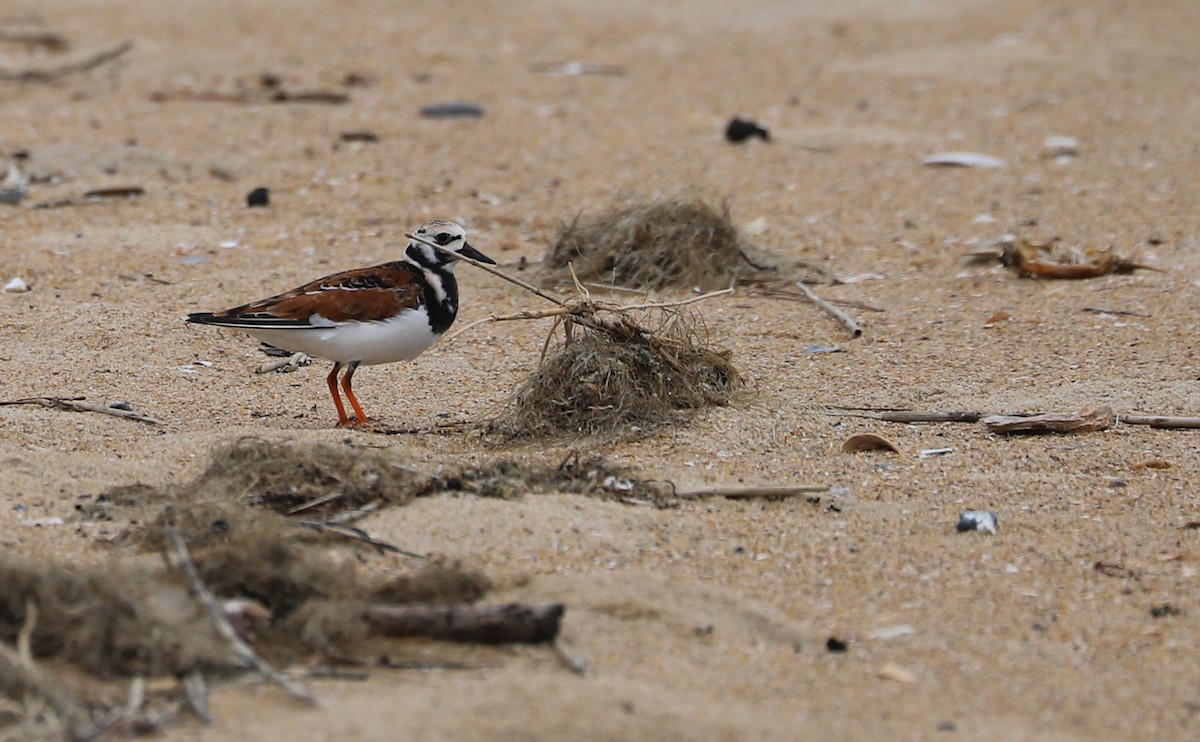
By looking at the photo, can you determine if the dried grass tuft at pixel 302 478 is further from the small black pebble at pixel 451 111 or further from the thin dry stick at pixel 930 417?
the small black pebble at pixel 451 111

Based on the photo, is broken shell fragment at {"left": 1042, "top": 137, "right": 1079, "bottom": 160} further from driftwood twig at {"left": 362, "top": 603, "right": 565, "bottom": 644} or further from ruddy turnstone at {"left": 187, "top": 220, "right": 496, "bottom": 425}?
driftwood twig at {"left": 362, "top": 603, "right": 565, "bottom": 644}

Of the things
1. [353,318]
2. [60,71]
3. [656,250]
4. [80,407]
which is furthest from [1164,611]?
[60,71]

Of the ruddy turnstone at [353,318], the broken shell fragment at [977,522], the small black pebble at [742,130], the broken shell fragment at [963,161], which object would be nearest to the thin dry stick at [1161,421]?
the broken shell fragment at [977,522]

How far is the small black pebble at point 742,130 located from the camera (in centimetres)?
958

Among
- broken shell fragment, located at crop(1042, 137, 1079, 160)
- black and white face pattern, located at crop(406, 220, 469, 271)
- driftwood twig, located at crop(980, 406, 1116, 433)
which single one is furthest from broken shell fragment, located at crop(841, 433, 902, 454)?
broken shell fragment, located at crop(1042, 137, 1079, 160)

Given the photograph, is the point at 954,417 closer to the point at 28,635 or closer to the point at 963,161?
the point at 28,635

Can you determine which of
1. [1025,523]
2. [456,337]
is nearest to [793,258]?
[456,337]

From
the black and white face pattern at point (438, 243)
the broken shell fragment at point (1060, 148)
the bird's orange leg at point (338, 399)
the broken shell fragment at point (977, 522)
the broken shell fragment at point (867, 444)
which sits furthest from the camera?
the broken shell fragment at point (1060, 148)

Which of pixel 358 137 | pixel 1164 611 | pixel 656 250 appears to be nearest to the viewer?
pixel 1164 611

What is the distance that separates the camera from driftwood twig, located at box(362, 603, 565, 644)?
3.45 metres

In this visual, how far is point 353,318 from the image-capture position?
5270mm

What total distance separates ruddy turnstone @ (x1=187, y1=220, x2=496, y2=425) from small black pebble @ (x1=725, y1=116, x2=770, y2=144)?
14.5ft

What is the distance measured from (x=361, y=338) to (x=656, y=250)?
211 centimetres

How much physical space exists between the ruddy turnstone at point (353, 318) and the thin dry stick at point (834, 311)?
A: 1811mm
